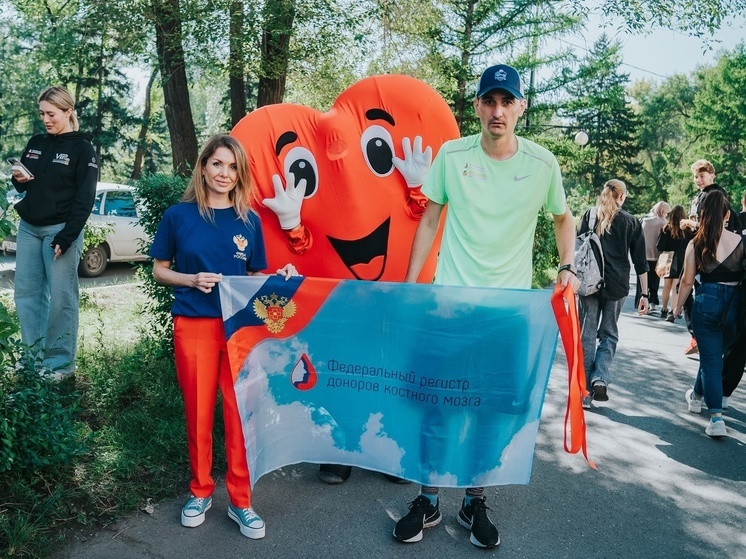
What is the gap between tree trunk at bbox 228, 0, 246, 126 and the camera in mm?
7465

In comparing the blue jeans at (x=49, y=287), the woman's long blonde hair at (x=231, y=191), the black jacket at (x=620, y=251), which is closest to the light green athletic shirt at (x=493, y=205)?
the woman's long blonde hair at (x=231, y=191)

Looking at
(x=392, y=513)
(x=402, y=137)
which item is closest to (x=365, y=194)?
(x=402, y=137)

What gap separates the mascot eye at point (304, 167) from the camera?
4047 mm

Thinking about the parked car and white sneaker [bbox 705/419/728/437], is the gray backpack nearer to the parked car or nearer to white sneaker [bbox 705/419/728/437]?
white sneaker [bbox 705/419/728/437]

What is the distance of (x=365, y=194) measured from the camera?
4023 millimetres

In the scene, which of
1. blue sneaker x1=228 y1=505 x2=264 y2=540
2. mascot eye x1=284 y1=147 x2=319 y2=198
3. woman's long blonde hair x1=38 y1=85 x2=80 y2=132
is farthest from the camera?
woman's long blonde hair x1=38 y1=85 x2=80 y2=132

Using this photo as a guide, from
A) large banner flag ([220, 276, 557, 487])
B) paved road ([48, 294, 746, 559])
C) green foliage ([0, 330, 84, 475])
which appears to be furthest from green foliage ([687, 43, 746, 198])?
green foliage ([0, 330, 84, 475])

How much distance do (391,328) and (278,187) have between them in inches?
47.6

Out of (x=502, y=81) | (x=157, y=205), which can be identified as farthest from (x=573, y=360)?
(x=157, y=205)

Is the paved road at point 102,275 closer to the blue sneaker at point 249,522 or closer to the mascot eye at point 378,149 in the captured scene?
the mascot eye at point 378,149

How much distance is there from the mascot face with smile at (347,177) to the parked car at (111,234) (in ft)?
28.3

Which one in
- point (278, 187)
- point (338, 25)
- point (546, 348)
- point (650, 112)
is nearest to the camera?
point (546, 348)

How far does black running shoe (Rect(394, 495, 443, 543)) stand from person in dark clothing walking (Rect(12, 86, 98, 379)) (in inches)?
116

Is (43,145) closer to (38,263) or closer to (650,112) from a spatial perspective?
(38,263)
